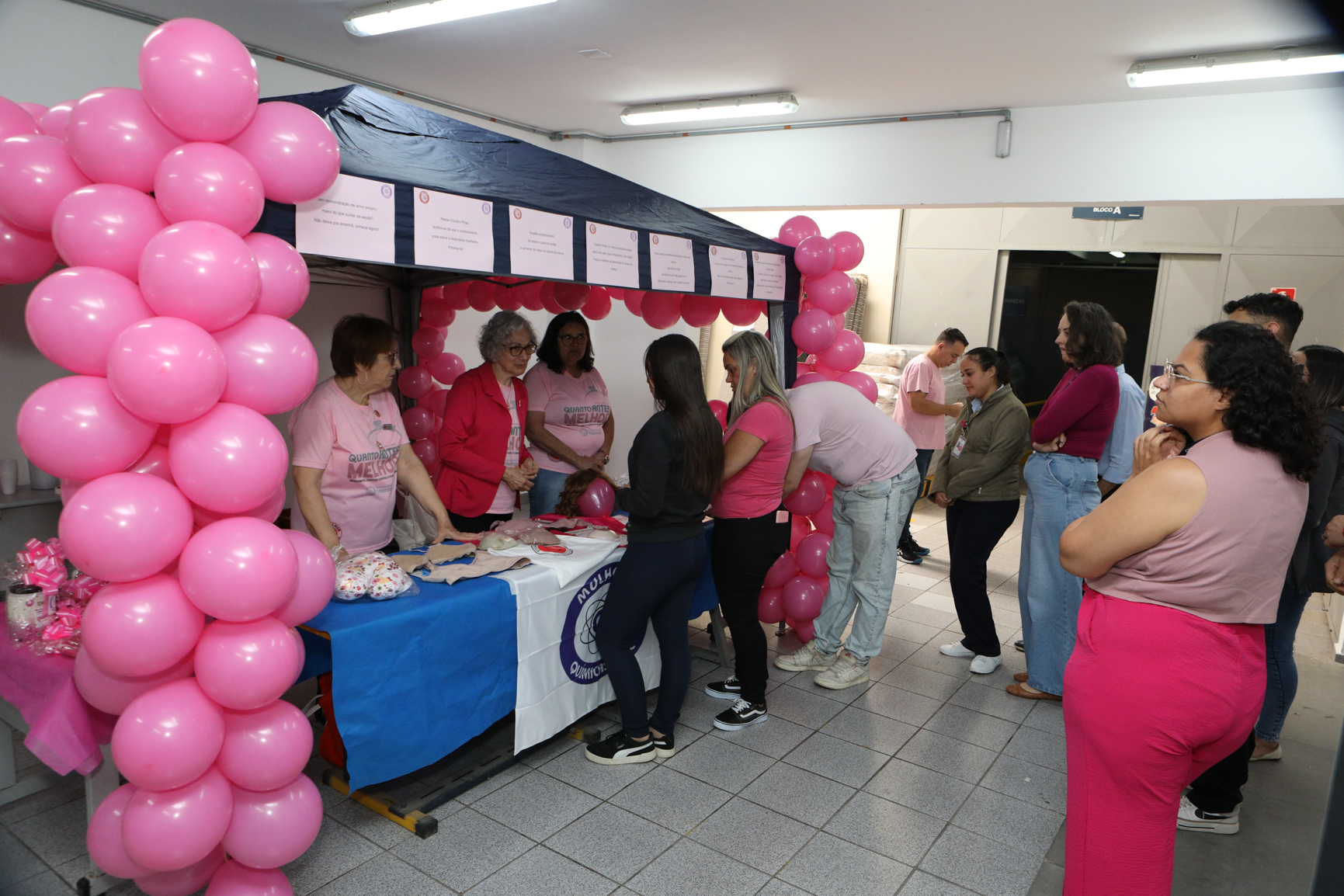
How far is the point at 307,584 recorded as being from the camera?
2.01 meters

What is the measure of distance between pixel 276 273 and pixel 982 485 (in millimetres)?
2968

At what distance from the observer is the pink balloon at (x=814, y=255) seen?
3.91m

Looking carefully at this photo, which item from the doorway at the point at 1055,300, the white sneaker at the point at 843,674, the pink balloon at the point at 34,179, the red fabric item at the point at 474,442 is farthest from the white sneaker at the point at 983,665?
the doorway at the point at 1055,300

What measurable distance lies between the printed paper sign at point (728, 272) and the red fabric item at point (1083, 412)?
1357 mm

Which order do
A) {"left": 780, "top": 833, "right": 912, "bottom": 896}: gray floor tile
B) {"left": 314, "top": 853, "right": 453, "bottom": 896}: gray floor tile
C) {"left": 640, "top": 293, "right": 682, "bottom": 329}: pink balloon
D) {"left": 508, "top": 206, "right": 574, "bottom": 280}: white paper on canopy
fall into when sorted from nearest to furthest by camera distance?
1. {"left": 314, "top": 853, "right": 453, "bottom": 896}: gray floor tile
2. {"left": 780, "top": 833, "right": 912, "bottom": 896}: gray floor tile
3. {"left": 508, "top": 206, "right": 574, "bottom": 280}: white paper on canopy
4. {"left": 640, "top": 293, "right": 682, "bottom": 329}: pink balloon

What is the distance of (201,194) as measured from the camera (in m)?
1.78

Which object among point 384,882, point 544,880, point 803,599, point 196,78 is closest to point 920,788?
point 803,599

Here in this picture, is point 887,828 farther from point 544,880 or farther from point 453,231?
point 453,231

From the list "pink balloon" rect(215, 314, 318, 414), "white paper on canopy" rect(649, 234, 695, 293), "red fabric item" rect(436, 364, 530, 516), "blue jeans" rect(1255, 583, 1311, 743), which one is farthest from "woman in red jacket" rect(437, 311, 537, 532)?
"blue jeans" rect(1255, 583, 1311, 743)

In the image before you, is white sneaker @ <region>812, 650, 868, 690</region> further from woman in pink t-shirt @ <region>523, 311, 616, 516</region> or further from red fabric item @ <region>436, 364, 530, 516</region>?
red fabric item @ <region>436, 364, 530, 516</region>

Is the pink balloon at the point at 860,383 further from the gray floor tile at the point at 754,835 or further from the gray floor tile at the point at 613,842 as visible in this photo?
the gray floor tile at the point at 613,842

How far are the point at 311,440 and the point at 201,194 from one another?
1057 millimetres

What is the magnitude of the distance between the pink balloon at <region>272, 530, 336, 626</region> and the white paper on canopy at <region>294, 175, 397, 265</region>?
731 mm

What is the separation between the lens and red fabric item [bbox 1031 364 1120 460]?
329 cm
